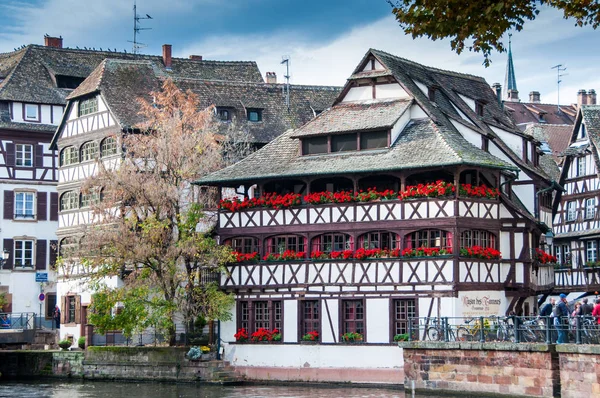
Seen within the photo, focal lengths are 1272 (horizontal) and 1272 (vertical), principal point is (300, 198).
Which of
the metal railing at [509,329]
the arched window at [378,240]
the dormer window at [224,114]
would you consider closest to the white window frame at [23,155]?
the dormer window at [224,114]

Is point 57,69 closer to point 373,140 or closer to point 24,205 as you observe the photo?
point 24,205

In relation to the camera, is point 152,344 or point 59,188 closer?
point 152,344

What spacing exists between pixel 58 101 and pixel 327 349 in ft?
80.2

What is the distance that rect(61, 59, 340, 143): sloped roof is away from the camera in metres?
54.3

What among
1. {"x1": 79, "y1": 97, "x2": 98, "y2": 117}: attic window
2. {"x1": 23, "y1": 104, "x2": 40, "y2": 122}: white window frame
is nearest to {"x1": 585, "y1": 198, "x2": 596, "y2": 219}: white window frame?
{"x1": 79, "y1": 97, "x2": 98, "y2": 117}: attic window

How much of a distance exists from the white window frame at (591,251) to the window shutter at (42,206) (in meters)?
25.8

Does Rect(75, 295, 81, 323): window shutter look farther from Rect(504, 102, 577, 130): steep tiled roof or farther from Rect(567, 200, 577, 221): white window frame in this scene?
Rect(504, 102, 577, 130): steep tiled roof

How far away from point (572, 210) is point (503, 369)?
26.5 meters

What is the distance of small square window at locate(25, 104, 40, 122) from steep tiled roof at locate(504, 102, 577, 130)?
3885cm

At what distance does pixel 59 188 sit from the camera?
5622cm

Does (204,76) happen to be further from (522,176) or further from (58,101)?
(522,176)

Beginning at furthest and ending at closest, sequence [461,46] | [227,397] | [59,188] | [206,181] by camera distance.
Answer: [59,188]
[206,181]
[227,397]
[461,46]

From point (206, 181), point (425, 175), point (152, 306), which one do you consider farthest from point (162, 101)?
point (425, 175)

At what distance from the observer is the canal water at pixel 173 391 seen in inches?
1537
